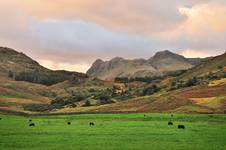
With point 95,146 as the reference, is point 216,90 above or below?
above

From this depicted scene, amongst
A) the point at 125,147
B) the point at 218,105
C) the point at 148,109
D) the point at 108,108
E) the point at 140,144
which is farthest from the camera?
the point at 108,108

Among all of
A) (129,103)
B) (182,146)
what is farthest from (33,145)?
(129,103)

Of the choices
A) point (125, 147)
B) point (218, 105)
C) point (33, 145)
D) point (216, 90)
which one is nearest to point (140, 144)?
point (125, 147)

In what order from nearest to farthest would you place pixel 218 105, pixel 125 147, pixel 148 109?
1. pixel 125 147
2. pixel 218 105
3. pixel 148 109

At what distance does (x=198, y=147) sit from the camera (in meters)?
42.4

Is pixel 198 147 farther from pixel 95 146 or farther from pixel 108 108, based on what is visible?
pixel 108 108

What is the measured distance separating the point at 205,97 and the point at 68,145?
141 meters

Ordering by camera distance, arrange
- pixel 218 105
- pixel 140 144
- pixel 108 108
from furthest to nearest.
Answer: pixel 108 108, pixel 218 105, pixel 140 144

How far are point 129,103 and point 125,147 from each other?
156m

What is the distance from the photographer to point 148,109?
563 feet

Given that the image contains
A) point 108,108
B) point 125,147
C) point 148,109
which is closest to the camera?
point 125,147

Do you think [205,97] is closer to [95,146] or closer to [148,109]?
[148,109]

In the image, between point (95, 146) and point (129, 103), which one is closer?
point (95, 146)

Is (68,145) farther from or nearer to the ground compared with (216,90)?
nearer to the ground
